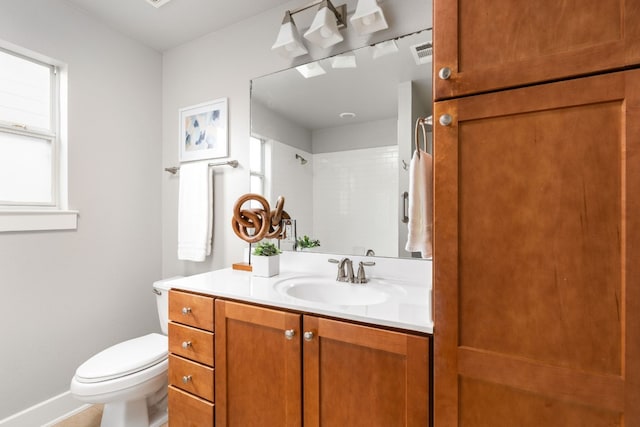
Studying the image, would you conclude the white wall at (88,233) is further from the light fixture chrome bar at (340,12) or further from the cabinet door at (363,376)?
the cabinet door at (363,376)

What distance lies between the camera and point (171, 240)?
2.24 metres

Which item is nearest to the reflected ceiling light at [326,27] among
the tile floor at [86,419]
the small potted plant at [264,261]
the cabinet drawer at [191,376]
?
the small potted plant at [264,261]

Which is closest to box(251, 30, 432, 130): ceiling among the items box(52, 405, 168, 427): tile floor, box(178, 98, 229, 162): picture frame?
box(178, 98, 229, 162): picture frame

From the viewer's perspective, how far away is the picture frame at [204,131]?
6.40 ft

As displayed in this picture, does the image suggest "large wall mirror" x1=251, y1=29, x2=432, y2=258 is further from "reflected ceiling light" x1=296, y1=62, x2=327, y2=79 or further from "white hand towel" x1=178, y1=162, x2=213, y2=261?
"white hand towel" x1=178, y1=162, x2=213, y2=261

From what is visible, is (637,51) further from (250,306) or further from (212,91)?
(212,91)

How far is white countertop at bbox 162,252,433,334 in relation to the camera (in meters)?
0.92

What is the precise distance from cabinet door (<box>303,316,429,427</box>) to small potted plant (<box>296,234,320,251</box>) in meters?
0.67

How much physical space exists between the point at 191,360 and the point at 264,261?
536 mm

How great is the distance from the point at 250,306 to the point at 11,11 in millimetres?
2008

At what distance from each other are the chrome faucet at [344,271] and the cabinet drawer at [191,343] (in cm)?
63

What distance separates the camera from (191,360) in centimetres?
130

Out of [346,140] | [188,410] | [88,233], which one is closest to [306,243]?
[346,140]

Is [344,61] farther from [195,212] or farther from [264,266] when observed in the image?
[195,212]
